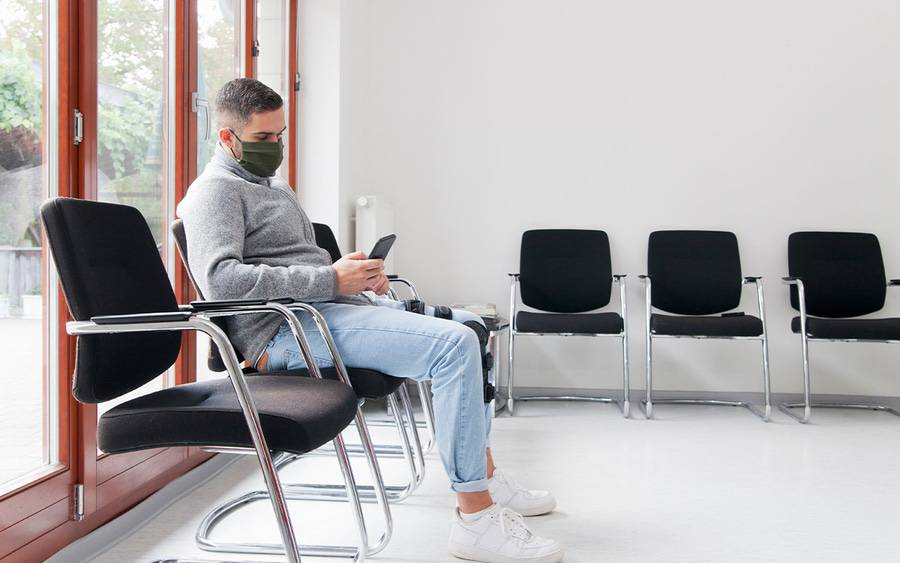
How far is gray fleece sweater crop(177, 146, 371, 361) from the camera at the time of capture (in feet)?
5.37

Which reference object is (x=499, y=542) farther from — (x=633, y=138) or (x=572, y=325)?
(x=633, y=138)

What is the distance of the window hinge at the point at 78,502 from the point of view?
1773 mm

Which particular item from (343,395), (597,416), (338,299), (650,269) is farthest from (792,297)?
(343,395)

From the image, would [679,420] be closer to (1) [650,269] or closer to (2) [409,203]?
(1) [650,269]

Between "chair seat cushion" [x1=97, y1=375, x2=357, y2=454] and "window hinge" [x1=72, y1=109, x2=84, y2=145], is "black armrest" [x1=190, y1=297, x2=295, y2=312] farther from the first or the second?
"window hinge" [x1=72, y1=109, x2=84, y2=145]

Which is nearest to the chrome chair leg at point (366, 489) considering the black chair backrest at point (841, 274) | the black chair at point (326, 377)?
the black chair at point (326, 377)

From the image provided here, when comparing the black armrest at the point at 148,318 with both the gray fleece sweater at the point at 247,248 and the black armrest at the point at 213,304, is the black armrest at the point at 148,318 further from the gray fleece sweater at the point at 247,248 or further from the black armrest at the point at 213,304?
the gray fleece sweater at the point at 247,248

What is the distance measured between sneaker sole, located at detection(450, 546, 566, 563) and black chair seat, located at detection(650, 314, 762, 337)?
6.03ft

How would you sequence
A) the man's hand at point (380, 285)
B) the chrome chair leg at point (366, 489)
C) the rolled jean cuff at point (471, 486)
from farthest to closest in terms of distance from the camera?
the chrome chair leg at point (366, 489)
the man's hand at point (380, 285)
the rolled jean cuff at point (471, 486)

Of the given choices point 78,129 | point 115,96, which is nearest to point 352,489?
point 78,129

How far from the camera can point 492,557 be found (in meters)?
1.74

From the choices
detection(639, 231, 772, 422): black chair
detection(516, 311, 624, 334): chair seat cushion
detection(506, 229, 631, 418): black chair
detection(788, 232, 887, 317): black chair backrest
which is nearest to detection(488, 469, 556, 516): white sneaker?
detection(516, 311, 624, 334): chair seat cushion

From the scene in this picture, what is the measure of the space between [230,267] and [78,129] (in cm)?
52

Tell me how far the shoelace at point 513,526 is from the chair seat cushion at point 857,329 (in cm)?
222
